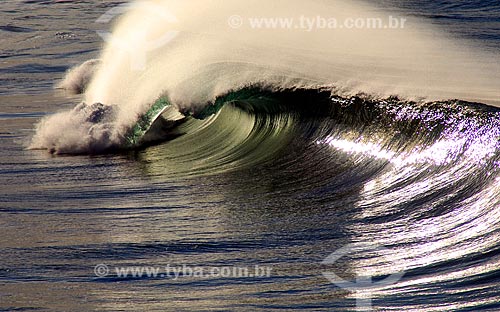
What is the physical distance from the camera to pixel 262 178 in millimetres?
9188

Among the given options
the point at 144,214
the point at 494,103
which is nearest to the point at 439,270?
the point at 144,214

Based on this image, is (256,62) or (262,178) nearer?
(262,178)

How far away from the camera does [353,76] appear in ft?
36.5

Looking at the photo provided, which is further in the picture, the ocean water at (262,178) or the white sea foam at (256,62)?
the white sea foam at (256,62)

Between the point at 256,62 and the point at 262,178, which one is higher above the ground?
the point at 256,62

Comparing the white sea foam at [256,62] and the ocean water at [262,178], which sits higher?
the white sea foam at [256,62]

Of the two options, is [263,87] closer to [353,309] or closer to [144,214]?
[144,214]

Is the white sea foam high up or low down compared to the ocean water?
up

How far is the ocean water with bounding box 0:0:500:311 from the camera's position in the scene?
18.2 ft

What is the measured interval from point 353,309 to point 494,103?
14.4 feet

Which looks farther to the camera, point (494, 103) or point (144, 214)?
point (494, 103)

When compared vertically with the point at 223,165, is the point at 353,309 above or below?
below

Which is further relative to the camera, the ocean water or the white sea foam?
the white sea foam

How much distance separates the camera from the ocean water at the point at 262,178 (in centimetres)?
555
